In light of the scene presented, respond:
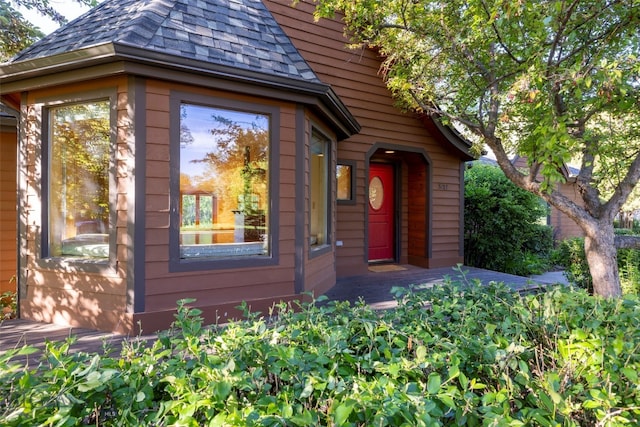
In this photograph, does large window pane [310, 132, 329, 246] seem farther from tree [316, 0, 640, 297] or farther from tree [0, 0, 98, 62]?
tree [0, 0, 98, 62]

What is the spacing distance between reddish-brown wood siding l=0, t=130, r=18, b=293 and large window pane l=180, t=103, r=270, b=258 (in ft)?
10.3

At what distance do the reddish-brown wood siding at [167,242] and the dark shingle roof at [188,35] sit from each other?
39 centimetres

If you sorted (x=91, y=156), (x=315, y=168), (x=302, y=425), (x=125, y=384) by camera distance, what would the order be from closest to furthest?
(x=302, y=425) → (x=125, y=384) → (x=91, y=156) → (x=315, y=168)

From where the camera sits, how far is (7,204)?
5305 millimetres

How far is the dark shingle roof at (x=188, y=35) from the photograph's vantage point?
3.77m

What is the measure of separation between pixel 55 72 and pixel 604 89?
515cm

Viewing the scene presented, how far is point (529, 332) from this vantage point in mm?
1858

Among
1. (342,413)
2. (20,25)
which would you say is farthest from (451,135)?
(20,25)

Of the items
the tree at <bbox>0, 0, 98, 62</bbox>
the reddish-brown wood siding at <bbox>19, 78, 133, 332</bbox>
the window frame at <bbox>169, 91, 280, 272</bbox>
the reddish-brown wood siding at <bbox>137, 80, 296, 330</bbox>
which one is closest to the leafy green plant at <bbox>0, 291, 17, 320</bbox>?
the reddish-brown wood siding at <bbox>19, 78, 133, 332</bbox>

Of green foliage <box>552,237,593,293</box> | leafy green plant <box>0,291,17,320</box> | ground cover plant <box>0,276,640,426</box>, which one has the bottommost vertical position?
leafy green plant <box>0,291,17,320</box>

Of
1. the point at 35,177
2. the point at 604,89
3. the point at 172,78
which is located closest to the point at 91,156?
the point at 35,177

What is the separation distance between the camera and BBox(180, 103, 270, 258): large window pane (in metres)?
3.99

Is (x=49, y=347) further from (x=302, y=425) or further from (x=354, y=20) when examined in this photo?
(x=354, y=20)

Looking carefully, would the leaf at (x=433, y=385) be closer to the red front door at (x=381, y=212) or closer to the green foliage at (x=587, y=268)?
the green foliage at (x=587, y=268)
